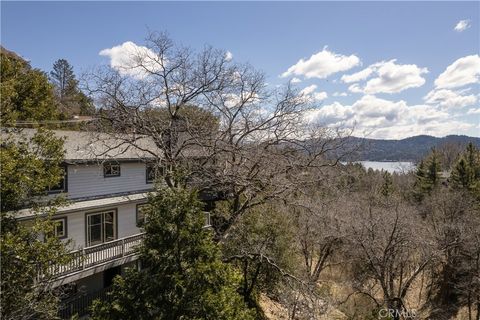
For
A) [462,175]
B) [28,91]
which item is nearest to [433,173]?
[462,175]

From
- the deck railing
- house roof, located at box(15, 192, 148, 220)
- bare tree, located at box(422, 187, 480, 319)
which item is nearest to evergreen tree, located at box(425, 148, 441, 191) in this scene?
bare tree, located at box(422, 187, 480, 319)

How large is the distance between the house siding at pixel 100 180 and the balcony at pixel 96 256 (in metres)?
2.66

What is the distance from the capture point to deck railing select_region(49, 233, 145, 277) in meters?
13.7

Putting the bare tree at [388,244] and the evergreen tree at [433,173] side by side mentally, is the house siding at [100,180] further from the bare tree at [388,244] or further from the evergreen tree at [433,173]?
the evergreen tree at [433,173]

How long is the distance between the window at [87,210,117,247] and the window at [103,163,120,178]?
185cm

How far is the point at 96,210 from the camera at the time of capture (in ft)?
Result: 57.4

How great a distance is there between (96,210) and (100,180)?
1435 millimetres

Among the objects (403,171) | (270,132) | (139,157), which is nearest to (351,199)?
(270,132)

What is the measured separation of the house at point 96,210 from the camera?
15.0 metres

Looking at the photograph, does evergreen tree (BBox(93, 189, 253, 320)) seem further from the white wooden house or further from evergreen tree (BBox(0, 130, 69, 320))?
the white wooden house

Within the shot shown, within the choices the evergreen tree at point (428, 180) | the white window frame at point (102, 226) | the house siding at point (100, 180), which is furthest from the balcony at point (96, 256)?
the evergreen tree at point (428, 180)

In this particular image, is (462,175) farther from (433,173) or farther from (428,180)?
(433,173)

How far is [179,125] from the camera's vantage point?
58.4 feet

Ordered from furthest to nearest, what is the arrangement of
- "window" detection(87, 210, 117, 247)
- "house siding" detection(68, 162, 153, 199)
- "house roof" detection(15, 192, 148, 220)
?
"window" detection(87, 210, 117, 247) → "house siding" detection(68, 162, 153, 199) → "house roof" detection(15, 192, 148, 220)
